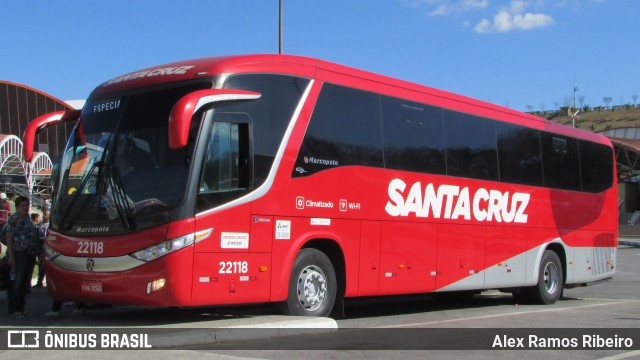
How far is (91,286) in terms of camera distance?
933 cm

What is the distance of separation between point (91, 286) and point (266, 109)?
3313mm

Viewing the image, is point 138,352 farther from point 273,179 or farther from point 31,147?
point 31,147

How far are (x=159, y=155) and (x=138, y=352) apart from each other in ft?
8.56

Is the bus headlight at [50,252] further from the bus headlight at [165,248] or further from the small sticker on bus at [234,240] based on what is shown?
the small sticker on bus at [234,240]

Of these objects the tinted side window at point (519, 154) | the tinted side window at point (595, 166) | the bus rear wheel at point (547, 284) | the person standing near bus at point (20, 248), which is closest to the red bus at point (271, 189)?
the tinted side window at point (519, 154)

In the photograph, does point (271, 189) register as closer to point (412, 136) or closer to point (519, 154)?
point (412, 136)

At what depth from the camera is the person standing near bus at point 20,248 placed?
1068 cm

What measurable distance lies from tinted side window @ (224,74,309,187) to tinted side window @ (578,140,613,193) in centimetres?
980

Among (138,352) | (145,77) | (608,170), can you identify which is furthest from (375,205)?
(608,170)

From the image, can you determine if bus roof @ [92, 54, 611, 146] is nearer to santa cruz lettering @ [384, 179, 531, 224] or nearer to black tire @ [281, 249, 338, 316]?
santa cruz lettering @ [384, 179, 531, 224]

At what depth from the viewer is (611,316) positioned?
1288 cm

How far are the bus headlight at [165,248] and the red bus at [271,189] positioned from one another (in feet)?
0.06


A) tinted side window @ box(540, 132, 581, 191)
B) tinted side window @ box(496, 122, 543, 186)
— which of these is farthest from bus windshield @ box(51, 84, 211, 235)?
tinted side window @ box(540, 132, 581, 191)

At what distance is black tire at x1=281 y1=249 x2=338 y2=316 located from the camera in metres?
10.3
